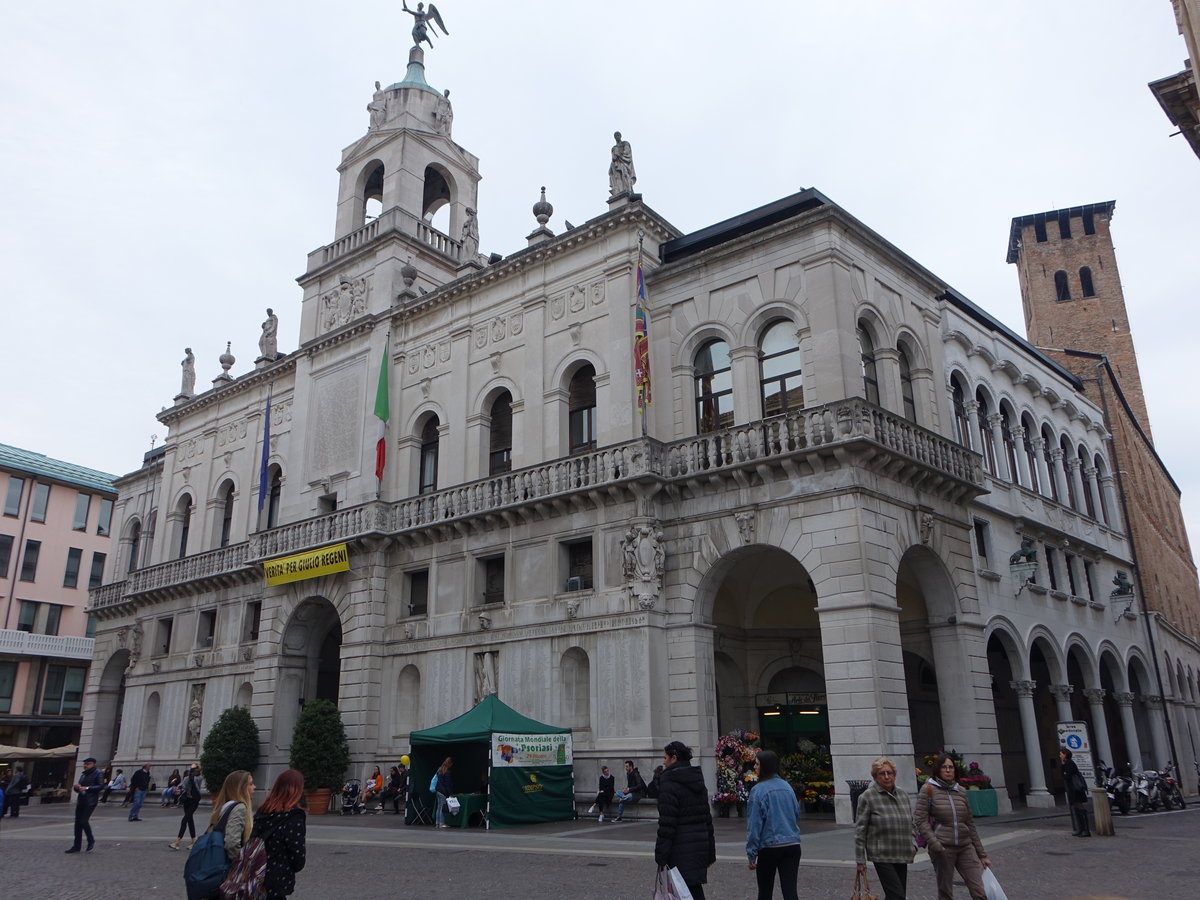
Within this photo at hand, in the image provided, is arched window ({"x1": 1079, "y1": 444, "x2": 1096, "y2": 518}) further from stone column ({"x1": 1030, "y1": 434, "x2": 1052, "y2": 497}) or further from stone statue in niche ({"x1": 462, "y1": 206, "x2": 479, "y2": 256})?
stone statue in niche ({"x1": 462, "y1": 206, "x2": 479, "y2": 256})

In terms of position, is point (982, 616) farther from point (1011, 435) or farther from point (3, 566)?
point (3, 566)

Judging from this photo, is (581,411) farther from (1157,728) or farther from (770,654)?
(1157,728)

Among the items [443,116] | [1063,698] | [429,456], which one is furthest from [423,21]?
[1063,698]

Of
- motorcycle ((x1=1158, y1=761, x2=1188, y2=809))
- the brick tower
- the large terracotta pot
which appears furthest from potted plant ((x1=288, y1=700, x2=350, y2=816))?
the brick tower

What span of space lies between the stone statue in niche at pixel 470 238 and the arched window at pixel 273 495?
11.2 m

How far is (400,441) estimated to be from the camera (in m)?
31.4

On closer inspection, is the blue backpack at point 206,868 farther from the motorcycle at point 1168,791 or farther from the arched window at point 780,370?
the motorcycle at point 1168,791

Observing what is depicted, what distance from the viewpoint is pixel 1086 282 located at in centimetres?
6322

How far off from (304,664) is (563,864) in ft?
67.1

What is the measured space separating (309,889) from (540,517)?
46.2ft

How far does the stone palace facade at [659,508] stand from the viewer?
22.6 metres

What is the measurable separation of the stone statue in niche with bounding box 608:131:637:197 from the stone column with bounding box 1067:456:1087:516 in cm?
1930

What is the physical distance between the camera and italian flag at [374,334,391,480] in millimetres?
30953

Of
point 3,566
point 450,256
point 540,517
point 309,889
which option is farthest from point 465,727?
point 3,566
